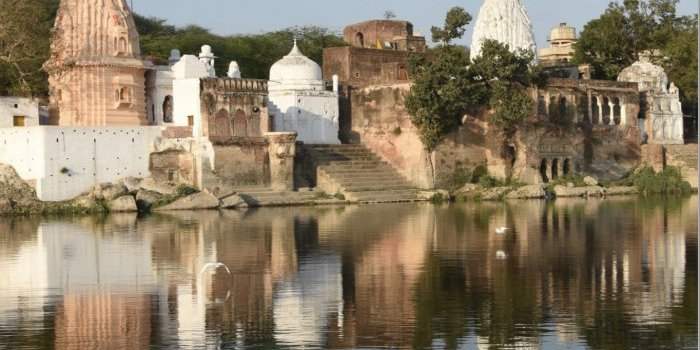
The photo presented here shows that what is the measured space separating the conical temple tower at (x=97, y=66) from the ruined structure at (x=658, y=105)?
14.9 metres

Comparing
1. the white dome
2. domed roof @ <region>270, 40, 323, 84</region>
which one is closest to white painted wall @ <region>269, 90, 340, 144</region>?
the white dome

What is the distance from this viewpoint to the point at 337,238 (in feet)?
64.7

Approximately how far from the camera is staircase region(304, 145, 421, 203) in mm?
30141

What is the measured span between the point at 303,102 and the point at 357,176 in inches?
124

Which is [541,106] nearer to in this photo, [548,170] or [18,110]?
[548,170]

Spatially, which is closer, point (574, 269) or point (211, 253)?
point (574, 269)

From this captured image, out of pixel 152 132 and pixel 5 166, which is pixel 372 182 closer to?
pixel 152 132

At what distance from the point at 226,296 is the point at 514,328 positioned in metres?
3.35

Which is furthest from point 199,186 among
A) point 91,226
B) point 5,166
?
point 91,226

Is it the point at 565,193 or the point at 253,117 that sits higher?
the point at 253,117

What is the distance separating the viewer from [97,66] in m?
31.0

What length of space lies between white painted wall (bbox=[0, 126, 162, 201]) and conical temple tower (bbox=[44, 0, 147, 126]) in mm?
1585

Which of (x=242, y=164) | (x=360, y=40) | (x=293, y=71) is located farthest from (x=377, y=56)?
(x=242, y=164)

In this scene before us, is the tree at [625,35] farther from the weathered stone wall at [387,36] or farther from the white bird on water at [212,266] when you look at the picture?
the white bird on water at [212,266]
